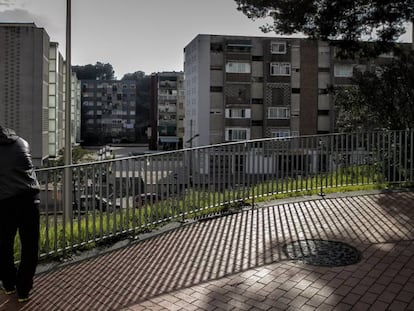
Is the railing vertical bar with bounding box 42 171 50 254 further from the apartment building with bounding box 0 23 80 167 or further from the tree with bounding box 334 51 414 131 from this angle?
the apartment building with bounding box 0 23 80 167

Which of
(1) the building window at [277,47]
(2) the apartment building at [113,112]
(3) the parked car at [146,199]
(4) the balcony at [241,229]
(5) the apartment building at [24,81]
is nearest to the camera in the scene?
(4) the balcony at [241,229]

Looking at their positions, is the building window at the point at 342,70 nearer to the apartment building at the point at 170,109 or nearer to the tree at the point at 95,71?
the apartment building at the point at 170,109

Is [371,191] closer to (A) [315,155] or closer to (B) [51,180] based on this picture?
(A) [315,155]

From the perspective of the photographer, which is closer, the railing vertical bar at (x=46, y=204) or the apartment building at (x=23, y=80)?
the railing vertical bar at (x=46, y=204)

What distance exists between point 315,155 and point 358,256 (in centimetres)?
330

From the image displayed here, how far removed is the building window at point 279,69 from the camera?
152ft

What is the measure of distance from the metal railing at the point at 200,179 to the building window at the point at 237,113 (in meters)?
37.9

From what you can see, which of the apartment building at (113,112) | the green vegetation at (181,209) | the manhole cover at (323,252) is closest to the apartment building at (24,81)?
the green vegetation at (181,209)

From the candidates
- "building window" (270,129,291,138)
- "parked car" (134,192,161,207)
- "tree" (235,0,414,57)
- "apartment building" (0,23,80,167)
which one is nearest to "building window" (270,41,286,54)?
"building window" (270,129,291,138)

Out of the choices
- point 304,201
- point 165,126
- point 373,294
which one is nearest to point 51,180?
point 373,294

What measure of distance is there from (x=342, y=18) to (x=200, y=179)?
674 cm

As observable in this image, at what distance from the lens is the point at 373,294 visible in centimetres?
388

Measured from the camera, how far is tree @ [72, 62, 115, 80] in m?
115

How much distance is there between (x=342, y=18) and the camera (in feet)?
35.7
